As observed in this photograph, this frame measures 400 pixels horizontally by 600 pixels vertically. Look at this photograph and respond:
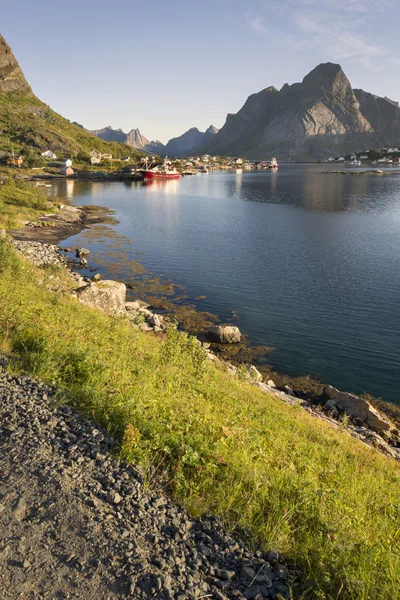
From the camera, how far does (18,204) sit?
6519cm

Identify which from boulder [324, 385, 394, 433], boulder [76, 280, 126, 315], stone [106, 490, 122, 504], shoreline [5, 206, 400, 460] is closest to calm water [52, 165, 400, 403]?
shoreline [5, 206, 400, 460]

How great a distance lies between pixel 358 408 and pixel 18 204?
64666mm

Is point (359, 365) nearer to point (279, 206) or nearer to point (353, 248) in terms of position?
point (353, 248)

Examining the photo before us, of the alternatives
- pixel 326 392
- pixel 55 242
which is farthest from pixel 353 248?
pixel 55 242

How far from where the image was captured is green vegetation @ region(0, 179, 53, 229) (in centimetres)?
5275

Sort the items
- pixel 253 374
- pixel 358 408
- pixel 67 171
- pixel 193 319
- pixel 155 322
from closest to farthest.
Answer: pixel 358 408 < pixel 253 374 < pixel 155 322 < pixel 193 319 < pixel 67 171

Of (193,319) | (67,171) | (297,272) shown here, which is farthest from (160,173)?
(193,319)

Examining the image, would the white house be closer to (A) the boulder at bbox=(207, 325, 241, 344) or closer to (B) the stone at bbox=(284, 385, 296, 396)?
(A) the boulder at bbox=(207, 325, 241, 344)

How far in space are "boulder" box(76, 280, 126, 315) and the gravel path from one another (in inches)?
708

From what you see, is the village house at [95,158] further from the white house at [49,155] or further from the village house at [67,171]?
the village house at [67,171]

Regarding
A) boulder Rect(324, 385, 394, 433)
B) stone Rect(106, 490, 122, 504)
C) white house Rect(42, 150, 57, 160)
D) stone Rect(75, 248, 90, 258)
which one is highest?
white house Rect(42, 150, 57, 160)

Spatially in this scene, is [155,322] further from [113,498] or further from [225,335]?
[113,498]

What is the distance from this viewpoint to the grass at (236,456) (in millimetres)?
5188

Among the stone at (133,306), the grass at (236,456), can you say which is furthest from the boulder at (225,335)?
the grass at (236,456)
